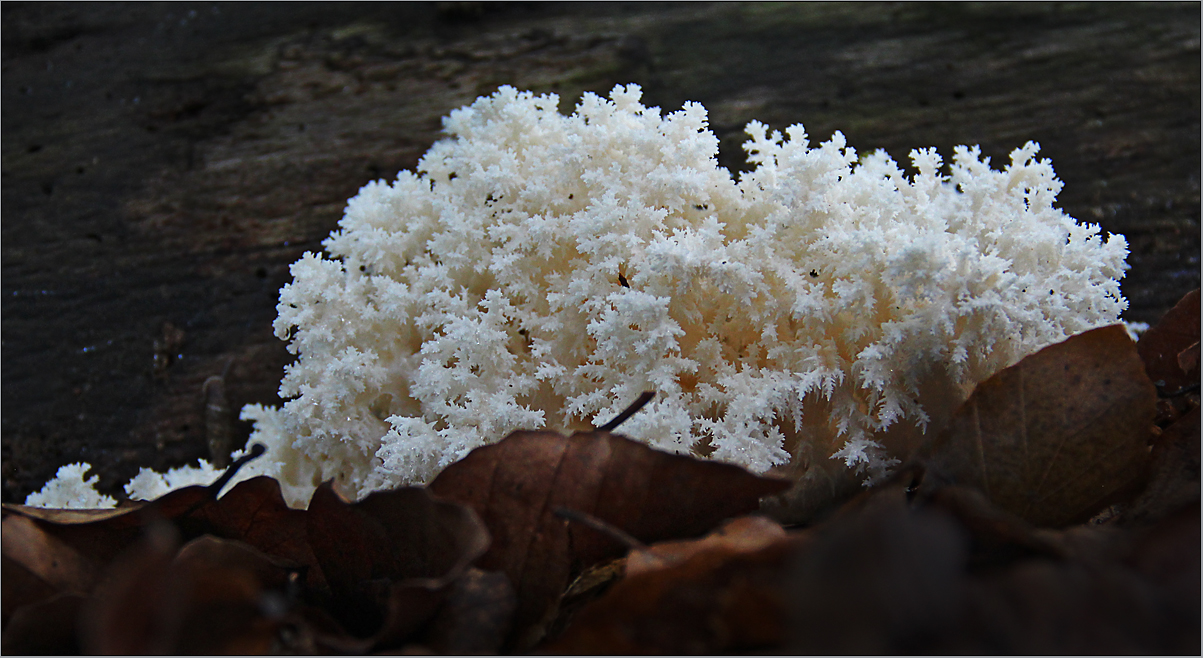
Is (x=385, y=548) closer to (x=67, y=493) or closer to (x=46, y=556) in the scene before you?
(x=46, y=556)

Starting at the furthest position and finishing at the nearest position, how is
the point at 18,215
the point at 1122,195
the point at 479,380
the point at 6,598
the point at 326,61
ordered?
the point at 326,61 < the point at 18,215 < the point at 1122,195 < the point at 479,380 < the point at 6,598

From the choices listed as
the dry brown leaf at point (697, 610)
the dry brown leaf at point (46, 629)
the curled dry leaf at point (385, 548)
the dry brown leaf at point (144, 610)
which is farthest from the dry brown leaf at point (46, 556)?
the dry brown leaf at point (697, 610)

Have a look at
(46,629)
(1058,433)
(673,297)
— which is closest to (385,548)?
(46,629)

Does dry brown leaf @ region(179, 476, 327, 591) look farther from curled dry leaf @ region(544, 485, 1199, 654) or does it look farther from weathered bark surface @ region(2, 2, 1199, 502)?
weathered bark surface @ region(2, 2, 1199, 502)

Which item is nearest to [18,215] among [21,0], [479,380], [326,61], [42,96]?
[42,96]

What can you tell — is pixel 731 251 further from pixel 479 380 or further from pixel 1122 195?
pixel 1122 195

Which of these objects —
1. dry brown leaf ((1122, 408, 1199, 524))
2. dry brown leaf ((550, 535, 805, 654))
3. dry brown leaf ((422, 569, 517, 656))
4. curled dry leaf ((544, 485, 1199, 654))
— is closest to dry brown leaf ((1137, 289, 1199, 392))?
dry brown leaf ((1122, 408, 1199, 524))
